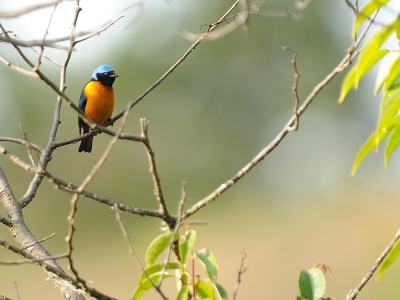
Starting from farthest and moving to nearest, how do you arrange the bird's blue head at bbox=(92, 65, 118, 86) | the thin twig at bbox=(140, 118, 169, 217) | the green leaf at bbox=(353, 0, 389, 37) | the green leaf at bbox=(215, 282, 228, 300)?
the bird's blue head at bbox=(92, 65, 118, 86)
the thin twig at bbox=(140, 118, 169, 217)
the green leaf at bbox=(215, 282, 228, 300)
the green leaf at bbox=(353, 0, 389, 37)

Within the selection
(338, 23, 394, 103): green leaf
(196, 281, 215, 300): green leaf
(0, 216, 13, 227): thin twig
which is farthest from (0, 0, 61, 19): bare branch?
(0, 216, 13, 227): thin twig

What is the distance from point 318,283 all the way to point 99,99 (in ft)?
16.5

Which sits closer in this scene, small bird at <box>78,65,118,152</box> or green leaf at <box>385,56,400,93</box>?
green leaf at <box>385,56,400,93</box>

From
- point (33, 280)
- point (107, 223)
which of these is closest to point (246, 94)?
point (107, 223)

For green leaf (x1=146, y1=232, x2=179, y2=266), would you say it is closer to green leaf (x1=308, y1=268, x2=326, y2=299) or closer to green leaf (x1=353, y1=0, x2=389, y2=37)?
green leaf (x1=308, y1=268, x2=326, y2=299)

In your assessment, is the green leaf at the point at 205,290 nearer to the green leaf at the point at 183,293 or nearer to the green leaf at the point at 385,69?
the green leaf at the point at 183,293

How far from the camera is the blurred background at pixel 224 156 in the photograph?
14.4 m

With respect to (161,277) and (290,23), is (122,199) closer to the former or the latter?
(290,23)

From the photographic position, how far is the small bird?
6.25m

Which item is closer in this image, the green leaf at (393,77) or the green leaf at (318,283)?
the green leaf at (393,77)

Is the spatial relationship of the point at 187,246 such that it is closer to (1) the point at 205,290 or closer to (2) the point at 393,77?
(1) the point at 205,290

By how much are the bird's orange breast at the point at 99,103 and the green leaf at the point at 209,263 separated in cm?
482

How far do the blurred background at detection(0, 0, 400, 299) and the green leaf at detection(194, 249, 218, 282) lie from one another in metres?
11.1

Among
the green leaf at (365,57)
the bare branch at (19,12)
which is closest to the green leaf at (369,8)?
the green leaf at (365,57)
